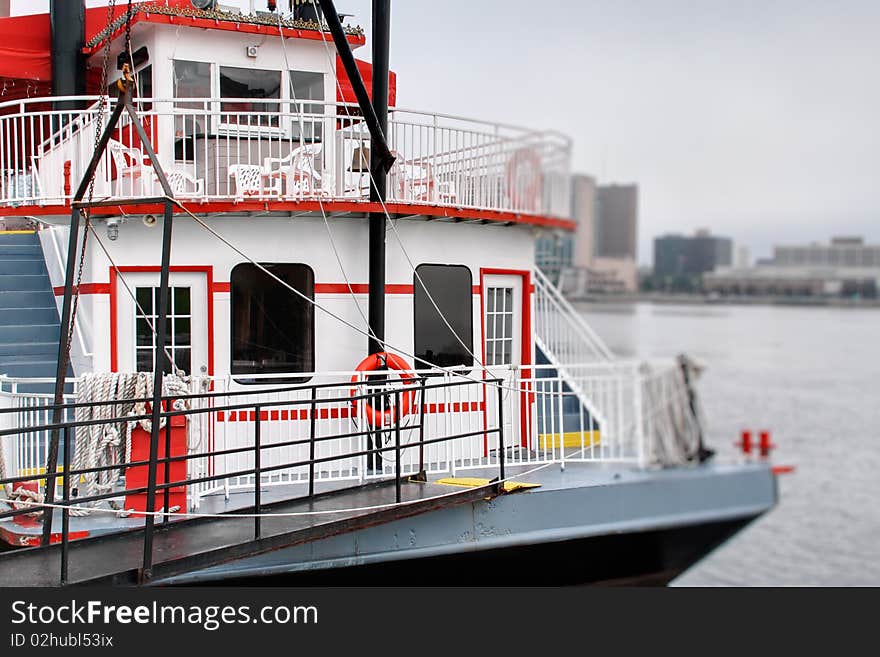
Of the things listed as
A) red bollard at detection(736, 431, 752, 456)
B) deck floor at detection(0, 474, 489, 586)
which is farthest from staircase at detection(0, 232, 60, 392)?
red bollard at detection(736, 431, 752, 456)

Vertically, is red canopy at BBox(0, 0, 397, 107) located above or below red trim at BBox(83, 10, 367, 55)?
above

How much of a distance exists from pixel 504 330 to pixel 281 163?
302 centimetres

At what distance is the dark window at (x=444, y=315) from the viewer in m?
10.1

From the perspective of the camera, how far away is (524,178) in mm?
10570

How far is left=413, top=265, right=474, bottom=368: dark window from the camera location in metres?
10.1

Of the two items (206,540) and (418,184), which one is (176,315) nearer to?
(418,184)

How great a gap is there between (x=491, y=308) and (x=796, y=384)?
20.3 m

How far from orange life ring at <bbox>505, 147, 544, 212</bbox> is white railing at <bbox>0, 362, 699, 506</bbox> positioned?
1866 millimetres

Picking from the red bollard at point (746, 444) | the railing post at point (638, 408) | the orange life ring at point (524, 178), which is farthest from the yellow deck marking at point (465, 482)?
the orange life ring at point (524, 178)

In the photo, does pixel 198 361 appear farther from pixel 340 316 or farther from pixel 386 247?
pixel 386 247

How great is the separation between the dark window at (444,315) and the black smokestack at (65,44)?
581cm

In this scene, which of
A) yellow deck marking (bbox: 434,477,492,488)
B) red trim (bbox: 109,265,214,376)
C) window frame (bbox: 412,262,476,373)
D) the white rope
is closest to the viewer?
the white rope

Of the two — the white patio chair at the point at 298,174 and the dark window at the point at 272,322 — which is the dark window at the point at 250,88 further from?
the dark window at the point at 272,322

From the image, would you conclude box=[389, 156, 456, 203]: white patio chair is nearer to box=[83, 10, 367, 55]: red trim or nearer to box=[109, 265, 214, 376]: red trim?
box=[83, 10, 367, 55]: red trim
